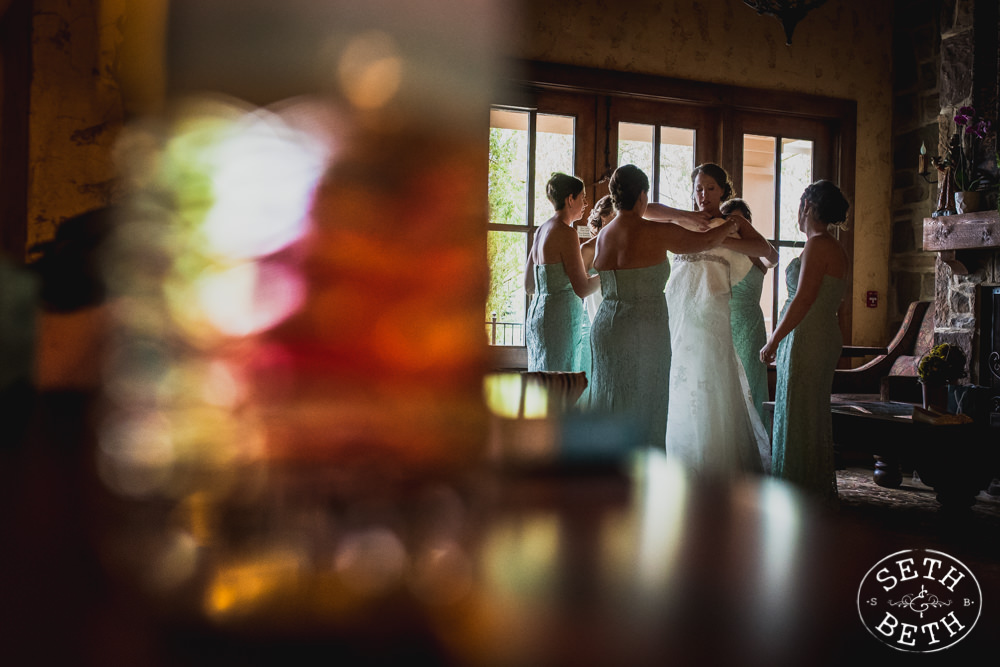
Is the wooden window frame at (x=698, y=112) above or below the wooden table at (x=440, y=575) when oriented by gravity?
above

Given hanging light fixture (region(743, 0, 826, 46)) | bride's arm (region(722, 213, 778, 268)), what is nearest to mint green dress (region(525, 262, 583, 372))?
bride's arm (region(722, 213, 778, 268))

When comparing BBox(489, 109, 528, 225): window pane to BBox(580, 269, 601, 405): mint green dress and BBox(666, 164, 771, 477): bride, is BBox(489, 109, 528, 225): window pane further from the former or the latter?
BBox(666, 164, 771, 477): bride

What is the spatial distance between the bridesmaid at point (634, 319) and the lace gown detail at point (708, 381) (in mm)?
444

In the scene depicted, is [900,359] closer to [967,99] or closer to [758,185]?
[758,185]

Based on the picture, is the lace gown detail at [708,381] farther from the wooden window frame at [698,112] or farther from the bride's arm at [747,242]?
the wooden window frame at [698,112]

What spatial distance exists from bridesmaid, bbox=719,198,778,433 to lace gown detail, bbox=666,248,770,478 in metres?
0.29

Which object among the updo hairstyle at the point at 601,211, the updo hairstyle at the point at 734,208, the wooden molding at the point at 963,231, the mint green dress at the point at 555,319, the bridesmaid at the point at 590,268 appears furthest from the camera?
the wooden molding at the point at 963,231

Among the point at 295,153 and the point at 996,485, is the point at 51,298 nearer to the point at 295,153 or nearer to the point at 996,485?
the point at 295,153

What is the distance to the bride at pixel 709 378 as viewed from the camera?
369 cm

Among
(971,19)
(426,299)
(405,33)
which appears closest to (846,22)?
(971,19)

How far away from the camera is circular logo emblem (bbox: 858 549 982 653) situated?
346 mm

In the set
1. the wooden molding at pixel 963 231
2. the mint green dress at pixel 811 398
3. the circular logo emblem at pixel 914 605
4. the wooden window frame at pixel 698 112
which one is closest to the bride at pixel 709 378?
the mint green dress at pixel 811 398

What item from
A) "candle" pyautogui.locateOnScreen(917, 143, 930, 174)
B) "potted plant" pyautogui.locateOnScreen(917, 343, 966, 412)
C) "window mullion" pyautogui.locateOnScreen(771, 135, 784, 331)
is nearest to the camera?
"potted plant" pyautogui.locateOnScreen(917, 343, 966, 412)

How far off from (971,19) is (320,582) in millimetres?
5840
